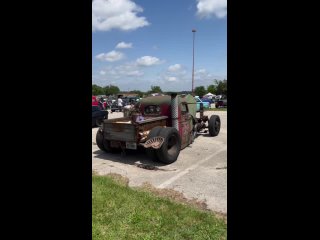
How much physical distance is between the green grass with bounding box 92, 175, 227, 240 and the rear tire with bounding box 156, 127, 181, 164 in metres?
2.34

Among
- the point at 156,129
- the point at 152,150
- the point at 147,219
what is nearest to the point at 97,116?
the point at 156,129

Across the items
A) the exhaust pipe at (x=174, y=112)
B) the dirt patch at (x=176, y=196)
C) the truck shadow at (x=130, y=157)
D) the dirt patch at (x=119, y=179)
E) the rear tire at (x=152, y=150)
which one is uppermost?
the exhaust pipe at (x=174, y=112)

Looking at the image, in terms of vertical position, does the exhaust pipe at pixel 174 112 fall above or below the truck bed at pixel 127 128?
above

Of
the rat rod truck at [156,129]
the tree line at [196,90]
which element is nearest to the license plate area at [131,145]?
the rat rod truck at [156,129]

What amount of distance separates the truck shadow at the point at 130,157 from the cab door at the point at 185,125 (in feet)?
4.63

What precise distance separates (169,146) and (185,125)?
152 centimetres

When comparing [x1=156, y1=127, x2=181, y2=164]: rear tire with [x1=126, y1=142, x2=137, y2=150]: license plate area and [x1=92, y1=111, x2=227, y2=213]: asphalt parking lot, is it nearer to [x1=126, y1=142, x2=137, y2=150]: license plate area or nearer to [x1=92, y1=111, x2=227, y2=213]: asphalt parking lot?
[x1=92, y1=111, x2=227, y2=213]: asphalt parking lot

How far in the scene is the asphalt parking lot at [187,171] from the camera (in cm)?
588

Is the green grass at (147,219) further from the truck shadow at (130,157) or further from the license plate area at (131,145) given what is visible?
the license plate area at (131,145)
